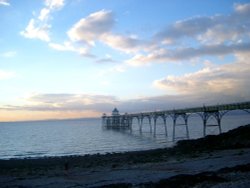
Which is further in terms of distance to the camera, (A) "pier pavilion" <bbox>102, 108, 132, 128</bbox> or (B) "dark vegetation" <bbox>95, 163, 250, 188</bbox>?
(A) "pier pavilion" <bbox>102, 108, 132, 128</bbox>

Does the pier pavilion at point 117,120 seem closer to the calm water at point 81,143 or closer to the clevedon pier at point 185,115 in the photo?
the clevedon pier at point 185,115

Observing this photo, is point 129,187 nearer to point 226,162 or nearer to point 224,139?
point 226,162

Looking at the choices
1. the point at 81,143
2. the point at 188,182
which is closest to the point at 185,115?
the point at 81,143

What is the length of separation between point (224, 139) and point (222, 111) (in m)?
14.2

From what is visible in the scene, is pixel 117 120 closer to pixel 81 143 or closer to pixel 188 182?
pixel 81 143

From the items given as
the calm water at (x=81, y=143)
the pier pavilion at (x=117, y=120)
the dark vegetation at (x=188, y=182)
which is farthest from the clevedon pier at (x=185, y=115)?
the dark vegetation at (x=188, y=182)

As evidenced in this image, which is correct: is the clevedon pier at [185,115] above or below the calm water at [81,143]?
above

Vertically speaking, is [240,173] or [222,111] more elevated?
[222,111]

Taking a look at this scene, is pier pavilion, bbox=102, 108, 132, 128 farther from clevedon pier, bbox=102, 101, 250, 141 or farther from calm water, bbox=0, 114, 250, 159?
Answer: calm water, bbox=0, 114, 250, 159

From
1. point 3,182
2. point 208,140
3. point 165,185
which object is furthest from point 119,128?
point 165,185

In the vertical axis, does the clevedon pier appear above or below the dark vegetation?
above

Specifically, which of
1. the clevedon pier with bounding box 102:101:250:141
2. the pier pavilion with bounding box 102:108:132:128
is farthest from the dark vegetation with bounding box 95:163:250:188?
the pier pavilion with bounding box 102:108:132:128

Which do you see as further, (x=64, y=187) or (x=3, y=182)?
(x=3, y=182)

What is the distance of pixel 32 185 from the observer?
1864cm
